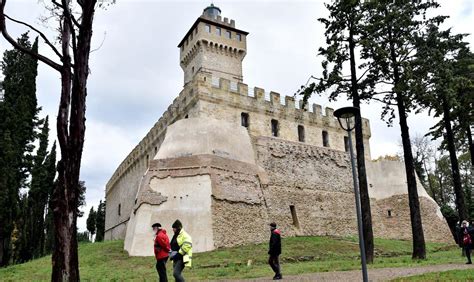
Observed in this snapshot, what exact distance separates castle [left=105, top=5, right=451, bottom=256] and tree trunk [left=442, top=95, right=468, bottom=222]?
8.65 m

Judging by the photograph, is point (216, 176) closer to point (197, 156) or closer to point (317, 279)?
point (197, 156)

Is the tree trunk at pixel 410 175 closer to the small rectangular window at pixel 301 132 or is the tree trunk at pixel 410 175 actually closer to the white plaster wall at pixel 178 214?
the white plaster wall at pixel 178 214

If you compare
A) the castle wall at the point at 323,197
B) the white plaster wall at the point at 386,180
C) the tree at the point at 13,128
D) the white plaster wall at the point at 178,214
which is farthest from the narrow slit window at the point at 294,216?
the tree at the point at 13,128

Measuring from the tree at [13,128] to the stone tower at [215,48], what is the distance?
15096 millimetres

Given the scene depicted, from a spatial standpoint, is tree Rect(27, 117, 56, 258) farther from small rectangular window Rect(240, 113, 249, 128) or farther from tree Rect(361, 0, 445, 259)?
tree Rect(361, 0, 445, 259)

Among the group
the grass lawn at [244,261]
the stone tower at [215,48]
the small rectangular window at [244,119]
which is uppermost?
the stone tower at [215,48]

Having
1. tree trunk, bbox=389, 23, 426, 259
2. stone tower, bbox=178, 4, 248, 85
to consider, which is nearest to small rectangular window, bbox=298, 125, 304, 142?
stone tower, bbox=178, 4, 248, 85

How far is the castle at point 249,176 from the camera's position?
69.2 feet

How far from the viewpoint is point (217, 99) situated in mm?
25719

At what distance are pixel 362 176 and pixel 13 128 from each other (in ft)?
63.1

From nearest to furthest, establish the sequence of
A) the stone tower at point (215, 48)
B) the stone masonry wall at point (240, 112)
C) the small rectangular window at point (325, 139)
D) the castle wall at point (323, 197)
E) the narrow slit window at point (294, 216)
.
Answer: the narrow slit window at point (294, 216), the castle wall at point (323, 197), the stone masonry wall at point (240, 112), the small rectangular window at point (325, 139), the stone tower at point (215, 48)

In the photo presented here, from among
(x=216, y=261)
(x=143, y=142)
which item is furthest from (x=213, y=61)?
(x=216, y=261)

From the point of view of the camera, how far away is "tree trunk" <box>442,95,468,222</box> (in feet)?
63.0

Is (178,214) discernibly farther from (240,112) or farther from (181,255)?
(181,255)
